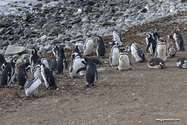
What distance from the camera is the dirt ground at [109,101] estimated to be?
5.02 metres

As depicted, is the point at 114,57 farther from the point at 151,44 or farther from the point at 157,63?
the point at 151,44

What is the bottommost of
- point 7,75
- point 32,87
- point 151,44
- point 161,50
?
point 32,87

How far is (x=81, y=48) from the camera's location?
472 inches

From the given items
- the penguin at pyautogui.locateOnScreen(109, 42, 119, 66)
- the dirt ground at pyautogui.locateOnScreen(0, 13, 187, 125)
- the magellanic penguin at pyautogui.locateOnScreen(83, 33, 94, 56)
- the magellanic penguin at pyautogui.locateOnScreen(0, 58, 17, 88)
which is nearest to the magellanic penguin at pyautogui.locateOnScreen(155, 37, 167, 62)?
the dirt ground at pyautogui.locateOnScreen(0, 13, 187, 125)

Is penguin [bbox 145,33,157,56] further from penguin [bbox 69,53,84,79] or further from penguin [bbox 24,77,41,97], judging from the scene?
penguin [bbox 24,77,41,97]

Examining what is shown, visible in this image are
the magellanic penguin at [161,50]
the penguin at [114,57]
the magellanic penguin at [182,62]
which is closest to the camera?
the magellanic penguin at [182,62]

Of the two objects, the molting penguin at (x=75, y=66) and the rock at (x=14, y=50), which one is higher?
the rock at (x=14, y=50)

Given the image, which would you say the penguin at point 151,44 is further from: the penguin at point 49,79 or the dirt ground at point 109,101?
the penguin at point 49,79

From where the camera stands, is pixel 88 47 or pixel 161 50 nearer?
pixel 161 50

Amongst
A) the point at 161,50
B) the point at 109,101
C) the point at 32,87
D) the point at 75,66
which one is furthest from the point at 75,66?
the point at 161,50

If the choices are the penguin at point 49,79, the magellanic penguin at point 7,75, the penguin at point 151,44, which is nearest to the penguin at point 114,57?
the penguin at point 151,44

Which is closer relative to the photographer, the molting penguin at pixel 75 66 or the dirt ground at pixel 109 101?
the dirt ground at pixel 109 101

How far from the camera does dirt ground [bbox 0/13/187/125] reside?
16.5 ft

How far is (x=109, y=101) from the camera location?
6.00m
